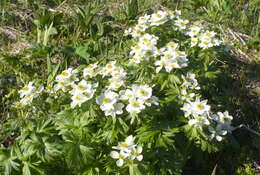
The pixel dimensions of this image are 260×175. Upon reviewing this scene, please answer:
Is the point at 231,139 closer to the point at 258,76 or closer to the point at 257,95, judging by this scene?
the point at 257,95

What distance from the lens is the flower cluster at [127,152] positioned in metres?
2.12

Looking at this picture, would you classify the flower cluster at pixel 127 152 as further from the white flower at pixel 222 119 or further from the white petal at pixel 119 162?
the white flower at pixel 222 119

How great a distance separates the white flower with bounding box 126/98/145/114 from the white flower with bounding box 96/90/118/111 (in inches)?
4.0

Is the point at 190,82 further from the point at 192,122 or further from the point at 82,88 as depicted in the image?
the point at 82,88

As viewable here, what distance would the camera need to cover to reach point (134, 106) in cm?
218

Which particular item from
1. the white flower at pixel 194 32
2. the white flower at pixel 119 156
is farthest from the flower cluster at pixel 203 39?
the white flower at pixel 119 156

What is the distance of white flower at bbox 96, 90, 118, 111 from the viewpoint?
2164 millimetres

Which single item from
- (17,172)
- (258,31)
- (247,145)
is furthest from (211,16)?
(17,172)

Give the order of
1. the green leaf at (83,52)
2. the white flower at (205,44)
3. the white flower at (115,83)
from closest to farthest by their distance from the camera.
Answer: the white flower at (115,83) → the white flower at (205,44) → the green leaf at (83,52)

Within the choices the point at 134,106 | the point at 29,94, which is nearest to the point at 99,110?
the point at 134,106

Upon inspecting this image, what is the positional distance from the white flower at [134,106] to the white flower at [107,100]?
A: 0.33ft

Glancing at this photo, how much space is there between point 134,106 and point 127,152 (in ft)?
0.99

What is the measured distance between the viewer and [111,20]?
16.5 feet

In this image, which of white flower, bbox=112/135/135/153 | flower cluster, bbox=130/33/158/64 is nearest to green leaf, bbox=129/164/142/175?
white flower, bbox=112/135/135/153
